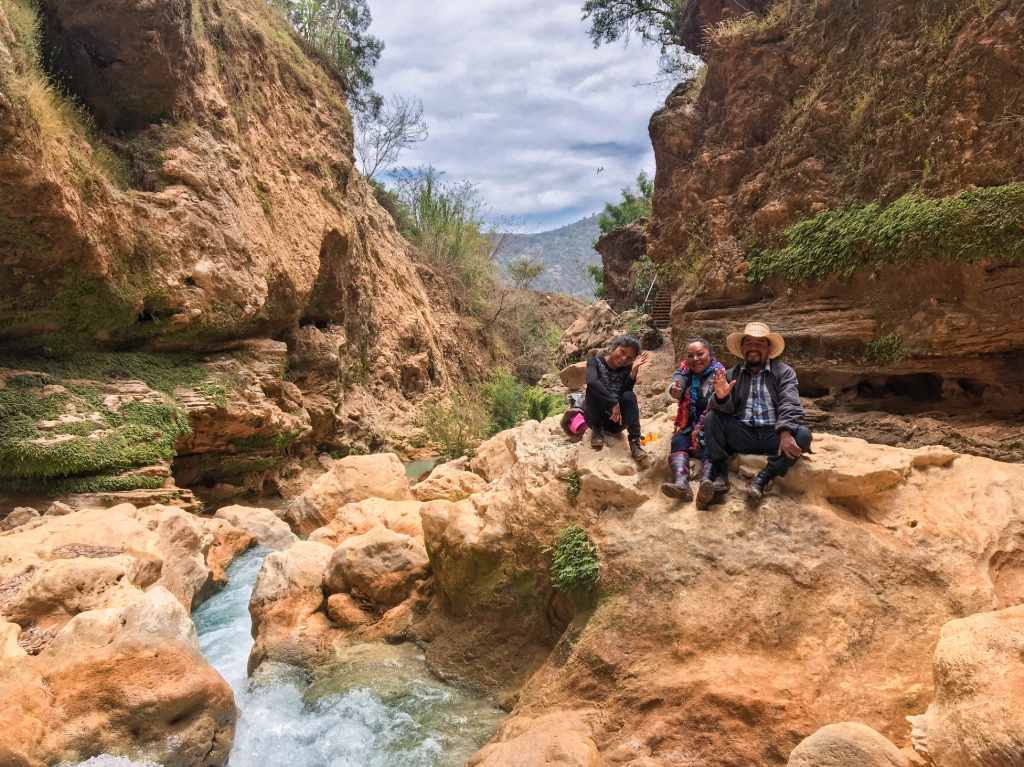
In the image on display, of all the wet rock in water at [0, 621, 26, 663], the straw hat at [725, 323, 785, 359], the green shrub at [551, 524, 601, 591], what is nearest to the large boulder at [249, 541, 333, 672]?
the wet rock in water at [0, 621, 26, 663]

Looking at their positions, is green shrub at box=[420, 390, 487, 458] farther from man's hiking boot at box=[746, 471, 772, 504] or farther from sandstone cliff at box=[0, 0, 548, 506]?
man's hiking boot at box=[746, 471, 772, 504]

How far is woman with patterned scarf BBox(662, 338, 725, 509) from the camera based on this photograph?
5.32m

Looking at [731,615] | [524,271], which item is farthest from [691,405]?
[524,271]

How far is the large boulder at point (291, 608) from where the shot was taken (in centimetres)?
636

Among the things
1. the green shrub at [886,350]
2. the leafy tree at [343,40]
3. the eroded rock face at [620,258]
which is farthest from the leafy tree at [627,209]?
the green shrub at [886,350]

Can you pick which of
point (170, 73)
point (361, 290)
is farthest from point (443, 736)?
point (361, 290)

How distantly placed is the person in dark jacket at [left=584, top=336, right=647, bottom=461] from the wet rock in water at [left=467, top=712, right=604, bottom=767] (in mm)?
2442

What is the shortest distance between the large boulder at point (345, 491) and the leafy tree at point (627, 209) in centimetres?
2494

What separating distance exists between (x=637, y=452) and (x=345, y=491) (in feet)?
23.2

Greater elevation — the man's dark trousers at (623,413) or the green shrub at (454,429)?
the man's dark trousers at (623,413)

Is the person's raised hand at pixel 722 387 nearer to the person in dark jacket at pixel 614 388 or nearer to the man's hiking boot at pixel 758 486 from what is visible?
the man's hiking boot at pixel 758 486

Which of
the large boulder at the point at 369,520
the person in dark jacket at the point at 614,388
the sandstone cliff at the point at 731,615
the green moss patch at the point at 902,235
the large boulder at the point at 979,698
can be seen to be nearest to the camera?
the large boulder at the point at 979,698

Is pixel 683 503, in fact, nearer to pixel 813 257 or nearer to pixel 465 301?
pixel 813 257

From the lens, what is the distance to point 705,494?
16.4 feet
